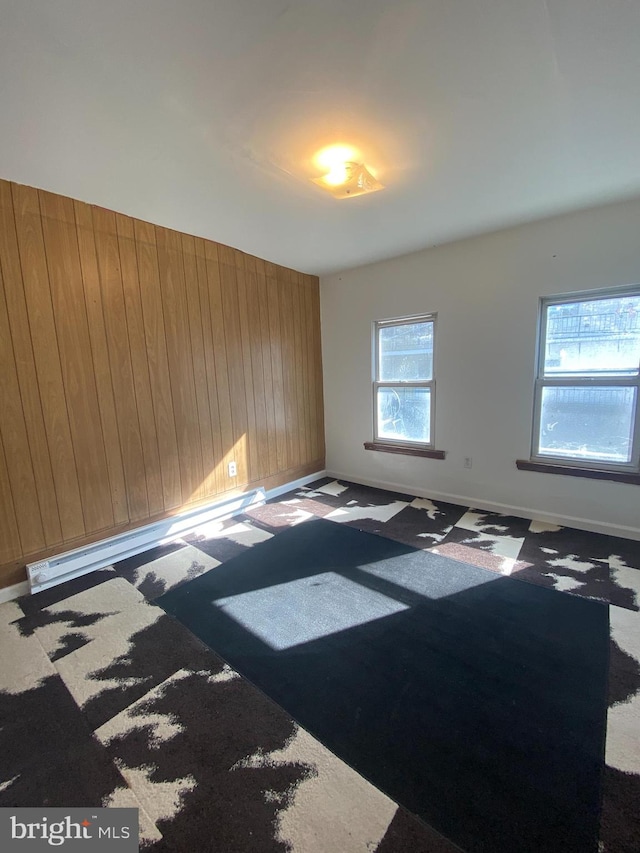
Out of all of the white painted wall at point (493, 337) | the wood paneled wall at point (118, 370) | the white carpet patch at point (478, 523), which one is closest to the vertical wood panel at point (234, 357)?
the wood paneled wall at point (118, 370)

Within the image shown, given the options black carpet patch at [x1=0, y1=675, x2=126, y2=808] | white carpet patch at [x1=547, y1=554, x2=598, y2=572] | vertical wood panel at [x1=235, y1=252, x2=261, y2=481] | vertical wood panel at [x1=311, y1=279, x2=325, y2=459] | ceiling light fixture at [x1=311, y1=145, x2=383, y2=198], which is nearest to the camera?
black carpet patch at [x1=0, y1=675, x2=126, y2=808]

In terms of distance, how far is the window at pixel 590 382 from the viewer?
263 cm

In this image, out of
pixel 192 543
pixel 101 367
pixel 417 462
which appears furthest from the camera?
pixel 417 462

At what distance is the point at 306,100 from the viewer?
4.88ft

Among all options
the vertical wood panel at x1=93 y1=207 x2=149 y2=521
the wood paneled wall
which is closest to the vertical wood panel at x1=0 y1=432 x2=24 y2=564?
the wood paneled wall

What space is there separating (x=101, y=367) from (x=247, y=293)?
1.51 m

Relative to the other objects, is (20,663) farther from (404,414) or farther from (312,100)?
(404,414)

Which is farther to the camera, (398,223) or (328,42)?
(398,223)

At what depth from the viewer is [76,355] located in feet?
7.65

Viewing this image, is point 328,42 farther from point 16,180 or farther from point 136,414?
point 136,414

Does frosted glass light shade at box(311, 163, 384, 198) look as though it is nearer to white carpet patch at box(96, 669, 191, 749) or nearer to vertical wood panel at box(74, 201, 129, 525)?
vertical wood panel at box(74, 201, 129, 525)

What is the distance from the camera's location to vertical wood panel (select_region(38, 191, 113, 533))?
7.23 feet

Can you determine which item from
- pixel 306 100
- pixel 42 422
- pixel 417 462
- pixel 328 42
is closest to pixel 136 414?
pixel 42 422

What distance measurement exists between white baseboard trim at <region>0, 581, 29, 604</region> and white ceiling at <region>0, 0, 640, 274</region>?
7.69ft
